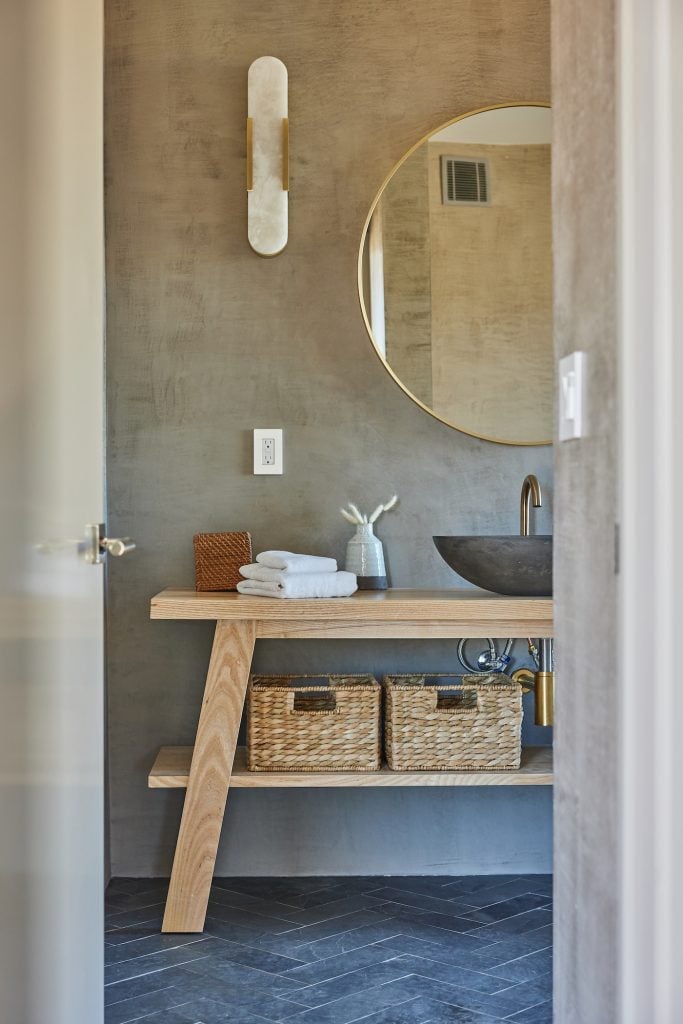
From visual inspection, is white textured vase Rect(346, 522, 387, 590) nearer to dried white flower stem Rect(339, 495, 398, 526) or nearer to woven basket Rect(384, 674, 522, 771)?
dried white flower stem Rect(339, 495, 398, 526)

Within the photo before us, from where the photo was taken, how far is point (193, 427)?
108 inches

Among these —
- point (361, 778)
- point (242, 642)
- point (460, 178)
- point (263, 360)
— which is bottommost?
point (361, 778)

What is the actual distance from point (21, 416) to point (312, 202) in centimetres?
174

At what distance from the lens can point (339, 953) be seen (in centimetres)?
223

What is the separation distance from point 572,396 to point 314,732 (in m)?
1.45

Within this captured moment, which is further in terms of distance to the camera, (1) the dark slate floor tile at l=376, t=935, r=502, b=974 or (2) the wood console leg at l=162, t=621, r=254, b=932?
(2) the wood console leg at l=162, t=621, r=254, b=932

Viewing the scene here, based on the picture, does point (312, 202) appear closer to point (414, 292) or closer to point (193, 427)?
point (414, 292)

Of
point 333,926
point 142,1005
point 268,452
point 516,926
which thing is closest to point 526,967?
point 516,926

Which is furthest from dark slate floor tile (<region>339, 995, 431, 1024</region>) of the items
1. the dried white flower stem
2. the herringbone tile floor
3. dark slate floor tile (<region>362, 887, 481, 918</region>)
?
the dried white flower stem

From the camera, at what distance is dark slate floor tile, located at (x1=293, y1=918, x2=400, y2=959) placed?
2.24m

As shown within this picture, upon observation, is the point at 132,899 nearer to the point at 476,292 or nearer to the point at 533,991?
the point at 533,991

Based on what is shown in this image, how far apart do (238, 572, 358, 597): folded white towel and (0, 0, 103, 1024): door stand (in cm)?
75

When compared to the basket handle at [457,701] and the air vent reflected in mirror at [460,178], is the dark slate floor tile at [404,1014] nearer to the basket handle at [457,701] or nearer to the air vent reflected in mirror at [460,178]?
the basket handle at [457,701]

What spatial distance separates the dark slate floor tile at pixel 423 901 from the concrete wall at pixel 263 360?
13 cm
